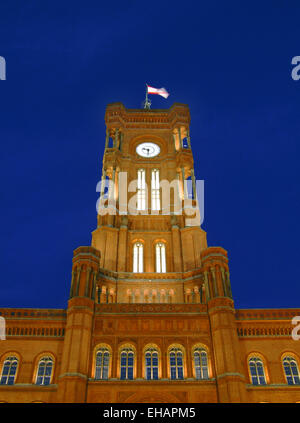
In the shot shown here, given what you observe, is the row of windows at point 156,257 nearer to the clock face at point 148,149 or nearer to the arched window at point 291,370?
the clock face at point 148,149

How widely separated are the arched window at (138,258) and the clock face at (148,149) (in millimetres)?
16288

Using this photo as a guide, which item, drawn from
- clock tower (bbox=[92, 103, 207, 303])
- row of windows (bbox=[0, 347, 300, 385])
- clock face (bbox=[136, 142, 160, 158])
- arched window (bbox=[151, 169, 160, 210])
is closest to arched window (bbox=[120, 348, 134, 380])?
row of windows (bbox=[0, 347, 300, 385])

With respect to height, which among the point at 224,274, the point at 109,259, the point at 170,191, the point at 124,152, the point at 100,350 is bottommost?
the point at 100,350

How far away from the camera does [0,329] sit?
109 feet

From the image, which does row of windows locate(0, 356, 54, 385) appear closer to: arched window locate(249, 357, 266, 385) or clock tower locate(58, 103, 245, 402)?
clock tower locate(58, 103, 245, 402)

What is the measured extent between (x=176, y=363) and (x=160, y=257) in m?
15.5

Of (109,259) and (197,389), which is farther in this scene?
(109,259)

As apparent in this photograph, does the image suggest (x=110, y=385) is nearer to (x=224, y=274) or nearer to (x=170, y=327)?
(x=170, y=327)

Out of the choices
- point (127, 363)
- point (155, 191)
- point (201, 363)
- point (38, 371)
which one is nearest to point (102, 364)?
point (127, 363)

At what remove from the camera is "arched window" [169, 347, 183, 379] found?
31781 millimetres

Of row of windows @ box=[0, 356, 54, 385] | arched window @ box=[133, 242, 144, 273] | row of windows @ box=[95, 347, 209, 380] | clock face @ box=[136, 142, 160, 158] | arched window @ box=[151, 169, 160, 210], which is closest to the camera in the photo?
row of windows @ box=[0, 356, 54, 385]

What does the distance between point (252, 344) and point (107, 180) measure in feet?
98.1

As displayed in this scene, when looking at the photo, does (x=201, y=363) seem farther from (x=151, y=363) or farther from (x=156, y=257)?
(x=156, y=257)
